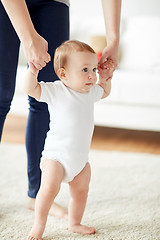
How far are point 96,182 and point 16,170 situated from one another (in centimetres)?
47

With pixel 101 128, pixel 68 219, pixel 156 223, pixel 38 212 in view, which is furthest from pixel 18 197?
pixel 101 128

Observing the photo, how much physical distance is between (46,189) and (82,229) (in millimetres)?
240

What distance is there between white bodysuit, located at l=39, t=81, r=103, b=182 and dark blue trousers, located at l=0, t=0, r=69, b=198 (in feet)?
0.84

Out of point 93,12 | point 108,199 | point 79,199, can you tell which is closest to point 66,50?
point 79,199

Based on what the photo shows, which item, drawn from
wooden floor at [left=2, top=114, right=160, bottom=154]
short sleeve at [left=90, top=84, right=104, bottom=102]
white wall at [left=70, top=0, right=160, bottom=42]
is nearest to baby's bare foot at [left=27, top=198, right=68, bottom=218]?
short sleeve at [left=90, top=84, right=104, bottom=102]

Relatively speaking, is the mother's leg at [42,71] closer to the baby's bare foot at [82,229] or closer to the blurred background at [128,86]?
the baby's bare foot at [82,229]

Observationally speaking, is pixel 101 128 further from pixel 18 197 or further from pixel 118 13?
pixel 118 13

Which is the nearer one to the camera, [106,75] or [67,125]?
[67,125]

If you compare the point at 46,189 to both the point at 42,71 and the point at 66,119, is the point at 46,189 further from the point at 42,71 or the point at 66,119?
the point at 42,71

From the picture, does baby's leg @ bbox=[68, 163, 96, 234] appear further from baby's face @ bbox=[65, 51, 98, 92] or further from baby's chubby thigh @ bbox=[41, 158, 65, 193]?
baby's face @ bbox=[65, 51, 98, 92]

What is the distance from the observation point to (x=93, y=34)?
3.21 meters

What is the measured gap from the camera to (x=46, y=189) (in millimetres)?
1110

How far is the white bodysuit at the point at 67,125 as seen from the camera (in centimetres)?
112

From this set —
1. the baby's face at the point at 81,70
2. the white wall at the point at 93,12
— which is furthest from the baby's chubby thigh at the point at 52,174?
the white wall at the point at 93,12
